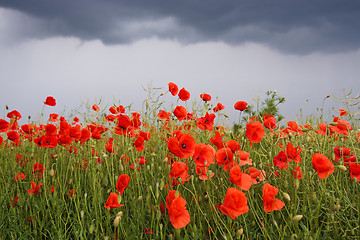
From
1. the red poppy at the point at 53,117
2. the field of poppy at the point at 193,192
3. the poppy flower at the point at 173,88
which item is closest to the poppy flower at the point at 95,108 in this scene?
the field of poppy at the point at 193,192

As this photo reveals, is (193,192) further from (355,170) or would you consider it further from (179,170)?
(355,170)

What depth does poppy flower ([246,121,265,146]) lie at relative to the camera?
6.53 ft

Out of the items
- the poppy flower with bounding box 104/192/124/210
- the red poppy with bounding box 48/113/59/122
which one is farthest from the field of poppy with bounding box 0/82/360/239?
the red poppy with bounding box 48/113/59/122

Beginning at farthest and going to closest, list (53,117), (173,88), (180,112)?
(53,117) < (173,88) < (180,112)

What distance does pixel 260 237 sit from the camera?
194cm

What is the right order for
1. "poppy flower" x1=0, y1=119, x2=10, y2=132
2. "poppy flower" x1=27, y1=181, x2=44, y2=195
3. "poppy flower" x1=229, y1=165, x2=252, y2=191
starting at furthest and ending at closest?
"poppy flower" x1=0, y1=119, x2=10, y2=132
"poppy flower" x1=27, y1=181, x2=44, y2=195
"poppy flower" x1=229, y1=165, x2=252, y2=191

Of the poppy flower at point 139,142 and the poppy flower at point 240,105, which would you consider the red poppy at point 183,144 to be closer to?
the poppy flower at point 139,142

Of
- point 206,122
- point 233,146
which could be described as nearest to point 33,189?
point 206,122

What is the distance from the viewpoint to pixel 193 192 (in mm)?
2246

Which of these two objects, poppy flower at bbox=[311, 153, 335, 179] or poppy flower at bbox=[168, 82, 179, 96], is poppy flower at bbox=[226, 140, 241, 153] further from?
poppy flower at bbox=[168, 82, 179, 96]

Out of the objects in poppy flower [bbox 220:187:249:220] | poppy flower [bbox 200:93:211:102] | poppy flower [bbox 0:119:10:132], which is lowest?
poppy flower [bbox 220:187:249:220]

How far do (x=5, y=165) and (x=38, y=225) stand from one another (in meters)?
1.28

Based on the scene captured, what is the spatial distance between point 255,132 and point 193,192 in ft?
2.21

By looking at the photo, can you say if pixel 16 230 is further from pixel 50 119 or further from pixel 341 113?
pixel 341 113
